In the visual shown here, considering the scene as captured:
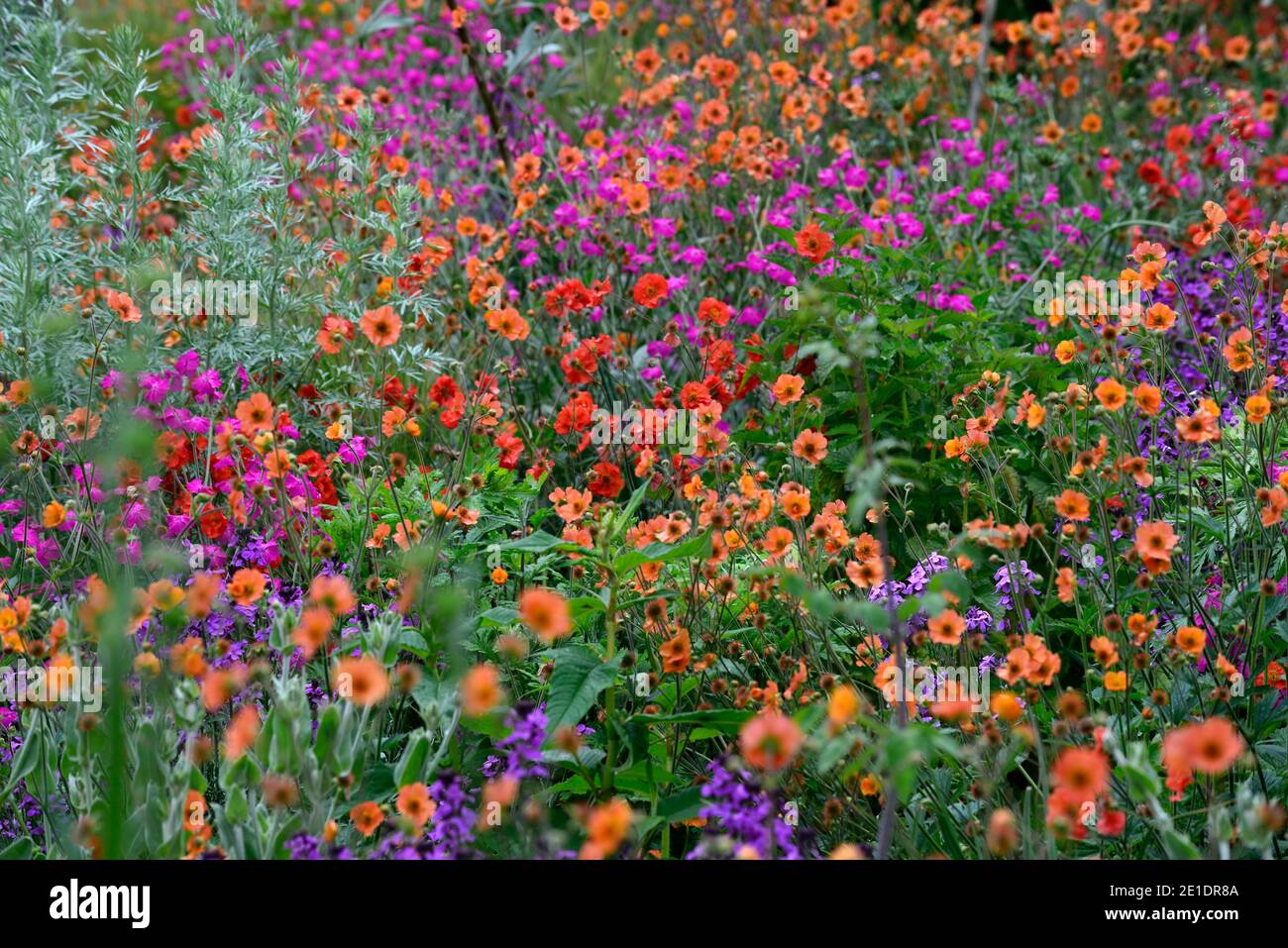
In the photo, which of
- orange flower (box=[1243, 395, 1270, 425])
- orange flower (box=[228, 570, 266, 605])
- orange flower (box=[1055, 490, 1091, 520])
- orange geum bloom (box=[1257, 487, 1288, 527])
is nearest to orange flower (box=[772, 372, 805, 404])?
orange flower (box=[1055, 490, 1091, 520])

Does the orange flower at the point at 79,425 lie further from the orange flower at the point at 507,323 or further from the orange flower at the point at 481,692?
the orange flower at the point at 481,692

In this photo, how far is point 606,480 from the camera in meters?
3.19

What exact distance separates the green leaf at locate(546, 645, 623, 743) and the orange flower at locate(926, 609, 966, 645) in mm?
542

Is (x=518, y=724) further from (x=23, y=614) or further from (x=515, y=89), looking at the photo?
(x=515, y=89)

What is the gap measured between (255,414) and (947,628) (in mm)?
1456

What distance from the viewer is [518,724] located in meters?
1.77

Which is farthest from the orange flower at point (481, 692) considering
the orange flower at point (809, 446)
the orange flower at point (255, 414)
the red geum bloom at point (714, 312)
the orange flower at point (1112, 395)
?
the red geum bloom at point (714, 312)

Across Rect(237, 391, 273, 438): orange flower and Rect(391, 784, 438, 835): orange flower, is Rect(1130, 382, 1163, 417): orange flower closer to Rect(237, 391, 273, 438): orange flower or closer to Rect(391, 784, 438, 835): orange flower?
Rect(391, 784, 438, 835): orange flower

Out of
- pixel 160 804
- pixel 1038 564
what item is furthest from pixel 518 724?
pixel 1038 564

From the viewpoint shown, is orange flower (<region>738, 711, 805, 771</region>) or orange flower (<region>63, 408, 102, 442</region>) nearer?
orange flower (<region>738, 711, 805, 771</region>)

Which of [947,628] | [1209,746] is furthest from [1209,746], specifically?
[947,628]

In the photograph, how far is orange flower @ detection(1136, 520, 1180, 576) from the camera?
2.10 m

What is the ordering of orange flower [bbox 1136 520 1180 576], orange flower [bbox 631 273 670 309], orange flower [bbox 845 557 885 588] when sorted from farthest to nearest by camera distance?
orange flower [bbox 631 273 670 309] → orange flower [bbox 845 557 885 588] → orange flower [bbox 1136 520 1180 576]

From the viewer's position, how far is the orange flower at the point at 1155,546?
210cm
